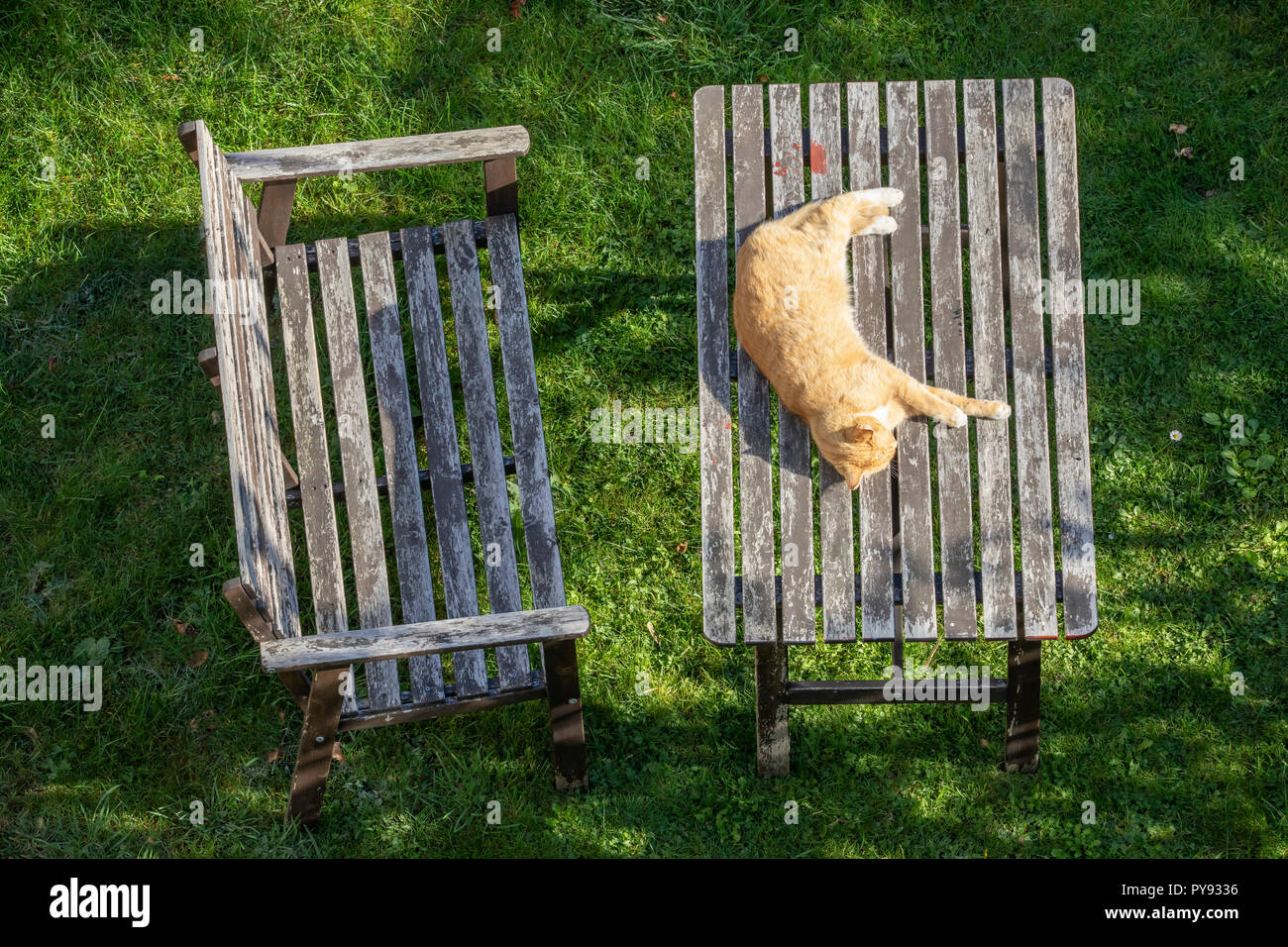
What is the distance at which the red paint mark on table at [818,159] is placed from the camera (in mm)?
3199

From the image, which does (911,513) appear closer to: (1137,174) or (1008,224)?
(1008,224)

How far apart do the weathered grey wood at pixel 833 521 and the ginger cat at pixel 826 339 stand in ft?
0.22

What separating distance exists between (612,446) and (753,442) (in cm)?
99

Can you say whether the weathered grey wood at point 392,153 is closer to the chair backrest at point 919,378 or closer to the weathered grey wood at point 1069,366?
the chair backrest at point 919,378

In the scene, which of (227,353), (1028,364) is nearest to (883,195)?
(1028,364)

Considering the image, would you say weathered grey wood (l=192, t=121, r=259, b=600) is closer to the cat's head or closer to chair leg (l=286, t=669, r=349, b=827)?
chair leg (l=286, t=669, r=349, b=827)

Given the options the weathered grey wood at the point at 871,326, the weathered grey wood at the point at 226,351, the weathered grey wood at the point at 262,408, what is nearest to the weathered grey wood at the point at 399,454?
the weathered grey wood at the point at 262,408

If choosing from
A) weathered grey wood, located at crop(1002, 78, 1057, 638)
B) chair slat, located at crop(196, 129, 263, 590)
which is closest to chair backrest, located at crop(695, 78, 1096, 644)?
weathered grey wood, located at crop(1002, 78, 1057, 638)

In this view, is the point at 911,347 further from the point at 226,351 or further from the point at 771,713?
the point at 226,351

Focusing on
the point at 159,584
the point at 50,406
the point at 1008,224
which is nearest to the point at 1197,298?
the point at 1008,224

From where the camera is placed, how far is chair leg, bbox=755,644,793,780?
10.8ft

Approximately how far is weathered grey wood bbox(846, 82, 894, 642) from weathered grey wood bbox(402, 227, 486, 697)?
1.20m

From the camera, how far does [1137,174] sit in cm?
415

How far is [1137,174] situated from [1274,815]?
2.44m
